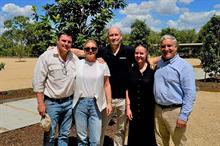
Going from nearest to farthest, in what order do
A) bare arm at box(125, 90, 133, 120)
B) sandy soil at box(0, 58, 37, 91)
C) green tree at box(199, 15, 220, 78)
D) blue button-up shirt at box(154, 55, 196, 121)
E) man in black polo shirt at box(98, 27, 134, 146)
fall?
blue button-up shirt at box(154, 55, 196, 121) < man in black polo shirt at box(98, 27, 134, 146) < bare arm at box(125, 90, 133, 120) < sandy soil at box(0, 58, 37, 91) < green tree at box(199, 15, 220, 78)

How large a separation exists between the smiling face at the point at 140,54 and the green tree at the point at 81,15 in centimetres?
244

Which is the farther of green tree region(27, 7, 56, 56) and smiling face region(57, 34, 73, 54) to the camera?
green tree region(27, 7, 56, 56)

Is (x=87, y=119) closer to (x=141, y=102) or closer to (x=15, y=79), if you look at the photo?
(x=141, y=102)

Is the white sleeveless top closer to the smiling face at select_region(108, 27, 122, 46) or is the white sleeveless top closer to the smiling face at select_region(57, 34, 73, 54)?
the smiling face at select_region(57, 34, 73, 54)

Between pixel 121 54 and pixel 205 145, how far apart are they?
308 centimetres

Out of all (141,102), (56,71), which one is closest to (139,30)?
(141,102)

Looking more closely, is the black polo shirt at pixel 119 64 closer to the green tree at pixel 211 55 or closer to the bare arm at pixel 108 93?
the bare arm at pixel 108 93

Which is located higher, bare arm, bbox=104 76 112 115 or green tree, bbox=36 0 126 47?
green tree, bbox=36 0 126 47

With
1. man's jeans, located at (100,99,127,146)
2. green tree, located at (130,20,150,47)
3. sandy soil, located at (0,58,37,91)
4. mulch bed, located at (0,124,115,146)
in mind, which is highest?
green tree, located at (130,20,150,47)

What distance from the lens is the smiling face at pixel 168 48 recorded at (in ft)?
13.4

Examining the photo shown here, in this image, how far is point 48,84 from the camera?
4246 millimetres

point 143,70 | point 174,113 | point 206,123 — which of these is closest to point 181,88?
point 174,113

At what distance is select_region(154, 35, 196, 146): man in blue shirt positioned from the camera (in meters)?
4.07

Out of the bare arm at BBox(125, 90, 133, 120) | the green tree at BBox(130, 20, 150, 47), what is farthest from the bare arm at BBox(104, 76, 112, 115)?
the green tree at BBox(130, 20, 150, 47)
